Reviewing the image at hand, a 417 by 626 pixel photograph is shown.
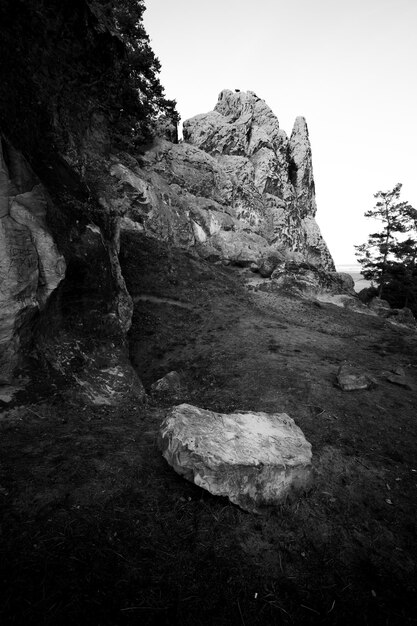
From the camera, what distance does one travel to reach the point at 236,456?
4.50m

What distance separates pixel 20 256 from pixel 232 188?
33.4m

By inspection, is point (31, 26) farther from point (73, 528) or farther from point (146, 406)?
point (73, 528)

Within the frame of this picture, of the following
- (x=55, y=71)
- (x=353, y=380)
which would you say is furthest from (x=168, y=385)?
(x=55, y=71)

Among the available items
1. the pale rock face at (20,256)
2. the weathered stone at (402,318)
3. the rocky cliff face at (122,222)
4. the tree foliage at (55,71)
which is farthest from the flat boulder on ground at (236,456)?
the weathered stone at (402,318)

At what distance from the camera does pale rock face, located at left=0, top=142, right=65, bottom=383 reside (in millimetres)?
6258

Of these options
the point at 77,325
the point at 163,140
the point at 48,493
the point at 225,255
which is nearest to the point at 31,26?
the point at 77,325

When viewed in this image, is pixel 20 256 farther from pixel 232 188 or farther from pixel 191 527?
pixel 232 188

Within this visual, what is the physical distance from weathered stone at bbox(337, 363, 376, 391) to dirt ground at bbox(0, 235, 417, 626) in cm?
59

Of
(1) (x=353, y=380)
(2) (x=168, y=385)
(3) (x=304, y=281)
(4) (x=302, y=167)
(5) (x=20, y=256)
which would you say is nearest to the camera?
(5) (x=20, y=256)

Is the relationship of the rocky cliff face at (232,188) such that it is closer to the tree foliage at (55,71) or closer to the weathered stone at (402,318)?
the tree foliage at (55,71)

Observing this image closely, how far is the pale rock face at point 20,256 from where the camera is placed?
626 centimetres

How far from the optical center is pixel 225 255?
1013 inches

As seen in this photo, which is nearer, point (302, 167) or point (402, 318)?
point (402, 318)

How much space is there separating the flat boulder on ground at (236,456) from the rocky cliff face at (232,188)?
1822 cm
